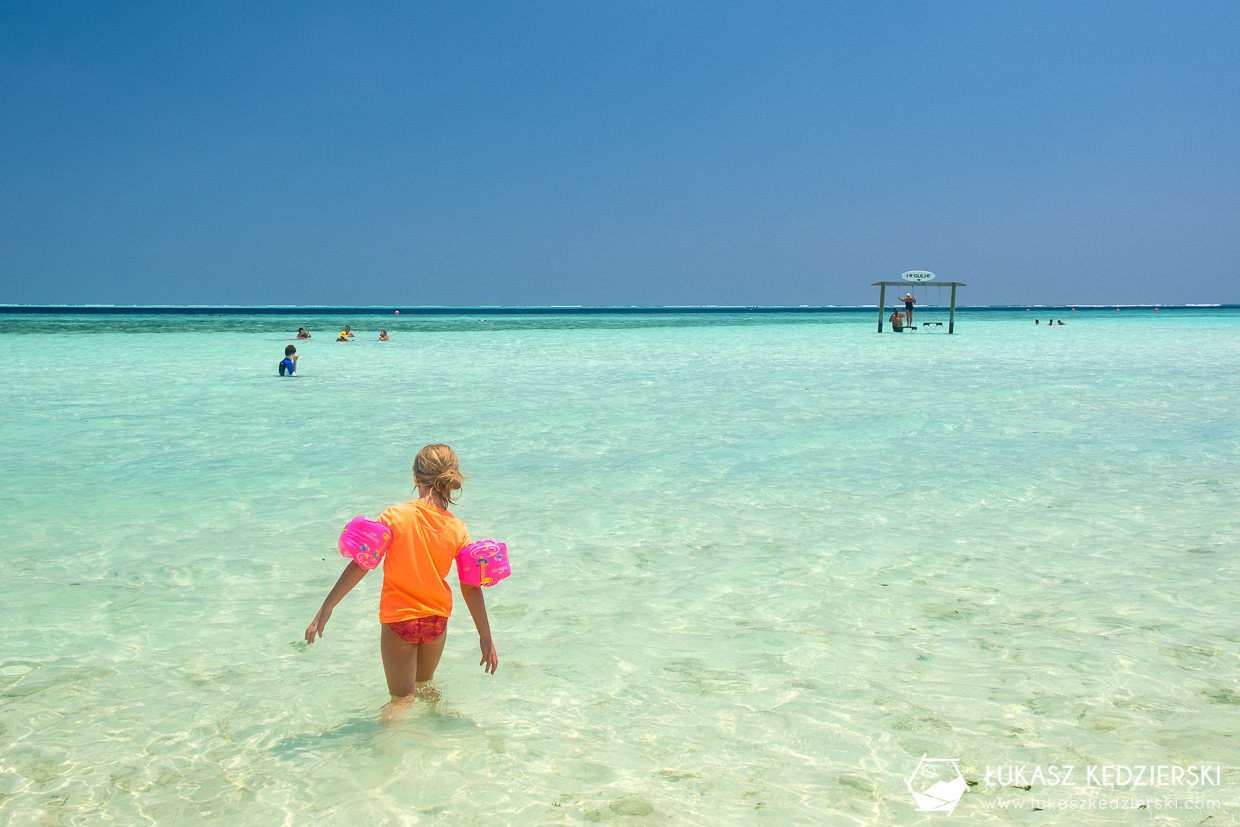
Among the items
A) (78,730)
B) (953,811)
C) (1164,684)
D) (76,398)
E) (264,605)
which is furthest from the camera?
(76,398)

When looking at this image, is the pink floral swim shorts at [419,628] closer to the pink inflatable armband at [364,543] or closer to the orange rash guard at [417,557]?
the orange rash guard at [417,557]

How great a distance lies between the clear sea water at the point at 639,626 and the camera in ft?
12.0

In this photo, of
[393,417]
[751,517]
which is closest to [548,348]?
[393,417]

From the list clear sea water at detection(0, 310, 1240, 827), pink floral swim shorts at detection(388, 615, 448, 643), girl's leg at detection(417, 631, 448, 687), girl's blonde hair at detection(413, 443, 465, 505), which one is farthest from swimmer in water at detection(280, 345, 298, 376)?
girl's blonde hair at detection(413, 443, 465, 505)

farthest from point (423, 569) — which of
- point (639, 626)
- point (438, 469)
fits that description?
point (639, 626)

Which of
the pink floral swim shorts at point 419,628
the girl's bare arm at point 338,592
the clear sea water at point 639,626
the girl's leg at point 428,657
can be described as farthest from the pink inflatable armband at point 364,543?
the clear sea water at point 639,626

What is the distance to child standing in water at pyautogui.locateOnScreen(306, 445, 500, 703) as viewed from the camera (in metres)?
3.88

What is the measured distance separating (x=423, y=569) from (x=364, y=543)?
315mm

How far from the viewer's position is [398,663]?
4121 mm

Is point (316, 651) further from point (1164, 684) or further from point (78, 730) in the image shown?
point (1164, 684)

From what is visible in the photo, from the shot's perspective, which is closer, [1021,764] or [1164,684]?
[1021,764]

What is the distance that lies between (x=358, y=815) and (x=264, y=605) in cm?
263

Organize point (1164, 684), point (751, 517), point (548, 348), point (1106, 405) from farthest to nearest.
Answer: point (548, 348)
point (1106, 405)
point (751, 517)
point (1164, 684)

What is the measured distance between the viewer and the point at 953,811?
3.45 meters
